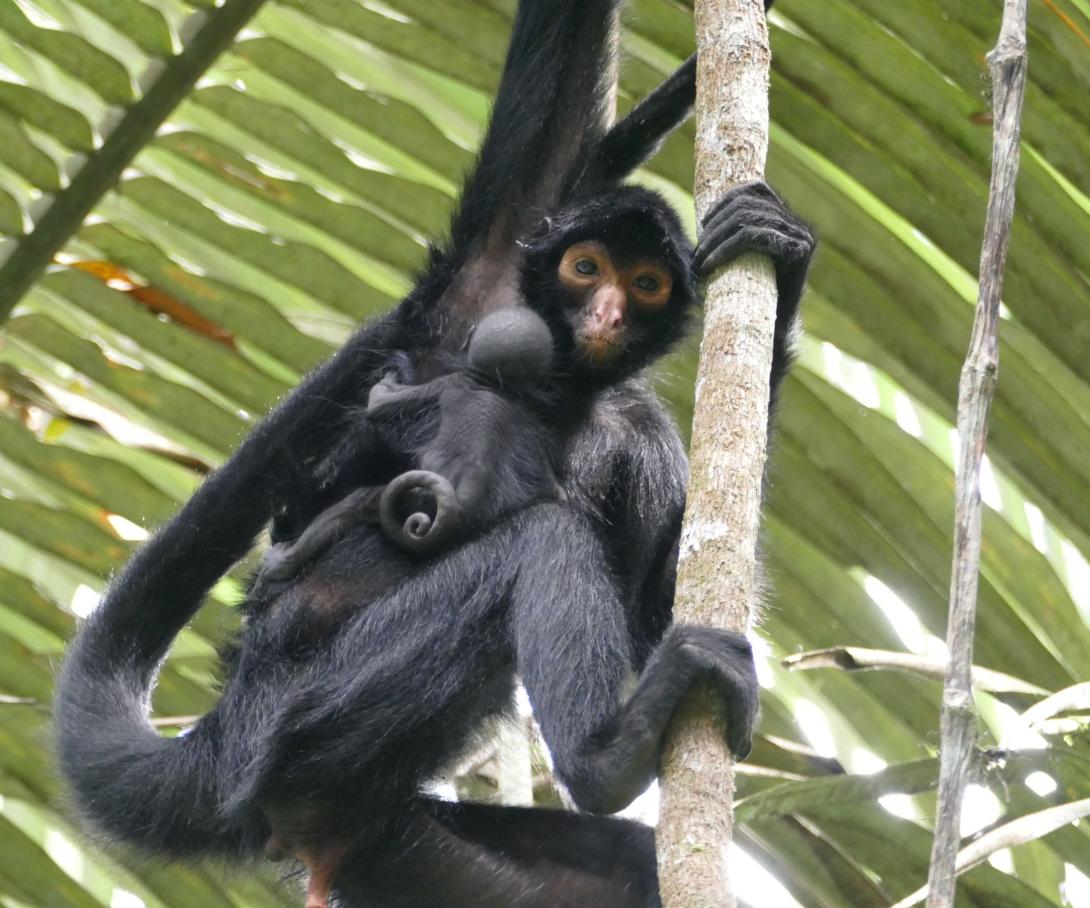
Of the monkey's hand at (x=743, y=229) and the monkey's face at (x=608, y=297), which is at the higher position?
the monkey's face at (x=608, y=297)

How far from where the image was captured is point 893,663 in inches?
180

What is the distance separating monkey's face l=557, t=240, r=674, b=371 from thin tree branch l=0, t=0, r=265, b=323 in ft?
5.39

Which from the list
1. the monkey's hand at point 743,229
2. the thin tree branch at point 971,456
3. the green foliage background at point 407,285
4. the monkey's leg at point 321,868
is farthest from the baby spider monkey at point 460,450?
the thin tree branch at point 971,456

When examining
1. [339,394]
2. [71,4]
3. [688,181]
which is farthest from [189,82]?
[688,181]

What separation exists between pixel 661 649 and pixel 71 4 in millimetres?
3666

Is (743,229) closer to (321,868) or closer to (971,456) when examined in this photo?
(971,456)

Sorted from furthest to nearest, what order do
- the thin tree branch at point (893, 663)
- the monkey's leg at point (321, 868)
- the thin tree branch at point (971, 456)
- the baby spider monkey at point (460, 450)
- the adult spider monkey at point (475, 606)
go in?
the baby spider monkey at point (460, 450) < the monkey's leg at point (321, 868) < the adult spider monkey at point (475, 606) < the thin tree branch at point (893, 663) < the thin tree branch at point (971, 456)

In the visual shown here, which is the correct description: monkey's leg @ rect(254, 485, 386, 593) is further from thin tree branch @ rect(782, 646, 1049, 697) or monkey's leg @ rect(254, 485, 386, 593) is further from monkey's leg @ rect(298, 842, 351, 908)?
thin tree branch @ rect(782, 646, 1049, 697)

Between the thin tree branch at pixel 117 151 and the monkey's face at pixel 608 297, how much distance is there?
164cm

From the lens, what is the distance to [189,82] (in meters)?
6.59

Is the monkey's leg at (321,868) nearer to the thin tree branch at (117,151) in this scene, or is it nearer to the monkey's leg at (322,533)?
the monkey's leg at (322,533)

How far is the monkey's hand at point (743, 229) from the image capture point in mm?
4805

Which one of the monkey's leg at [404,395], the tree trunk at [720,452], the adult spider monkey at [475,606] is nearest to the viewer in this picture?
the tree trunk at [720,452]

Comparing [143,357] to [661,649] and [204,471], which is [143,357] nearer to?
[204,471]
